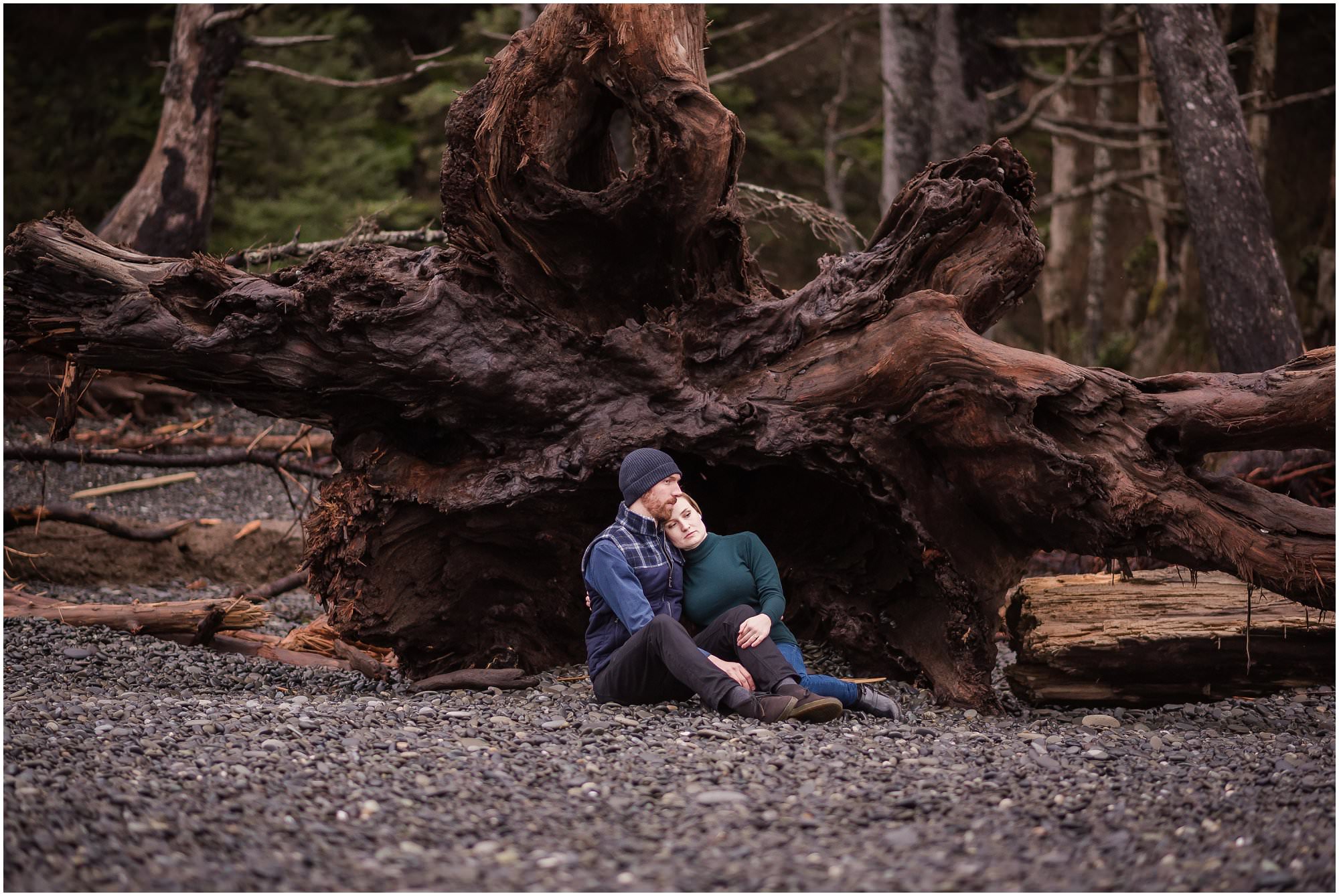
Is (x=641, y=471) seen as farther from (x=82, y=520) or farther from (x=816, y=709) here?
(x=82, y=520)

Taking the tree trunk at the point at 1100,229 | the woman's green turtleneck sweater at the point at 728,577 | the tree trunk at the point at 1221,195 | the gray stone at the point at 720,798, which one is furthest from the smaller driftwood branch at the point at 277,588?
the tree trunk at the point at 1100,229

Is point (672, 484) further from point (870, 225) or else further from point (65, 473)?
point (870, 225)

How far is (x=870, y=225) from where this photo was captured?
23391mm

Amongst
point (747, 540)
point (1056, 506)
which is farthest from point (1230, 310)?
point (747, 540)

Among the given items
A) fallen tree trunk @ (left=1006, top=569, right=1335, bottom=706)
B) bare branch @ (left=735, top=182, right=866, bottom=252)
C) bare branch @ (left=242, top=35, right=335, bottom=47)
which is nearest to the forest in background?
bare branch @ (left=242, top=35, right=335, bottom=47)

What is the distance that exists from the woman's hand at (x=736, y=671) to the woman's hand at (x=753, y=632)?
0.11 m

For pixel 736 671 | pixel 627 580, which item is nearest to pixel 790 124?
pixel 627 580

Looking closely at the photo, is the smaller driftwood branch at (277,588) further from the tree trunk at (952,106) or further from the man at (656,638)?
the tree trunk at (952,106)

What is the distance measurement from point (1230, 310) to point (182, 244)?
32.7ft

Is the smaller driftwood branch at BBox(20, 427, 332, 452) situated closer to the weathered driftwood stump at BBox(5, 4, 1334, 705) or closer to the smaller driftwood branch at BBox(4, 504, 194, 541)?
the smaller driftwood branch at BBox(4, 504, 194, 541)

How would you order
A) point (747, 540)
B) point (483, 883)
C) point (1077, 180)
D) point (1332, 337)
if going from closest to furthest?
point (483, 883) → point (747, 540) → point (1332, 337) → point (1077, 180)

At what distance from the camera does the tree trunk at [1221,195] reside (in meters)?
9.09

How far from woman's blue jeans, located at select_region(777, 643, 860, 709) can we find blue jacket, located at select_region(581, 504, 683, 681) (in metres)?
0.64

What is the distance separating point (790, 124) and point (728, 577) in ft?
61.3
